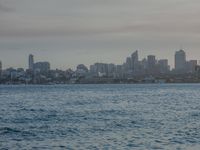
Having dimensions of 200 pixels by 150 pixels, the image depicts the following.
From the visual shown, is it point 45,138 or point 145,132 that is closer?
point 45,138

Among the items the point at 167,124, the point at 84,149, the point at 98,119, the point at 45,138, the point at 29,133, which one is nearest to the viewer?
the point at 84,149

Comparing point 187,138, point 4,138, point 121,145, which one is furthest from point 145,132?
point 4,138

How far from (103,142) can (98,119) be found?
808 inches

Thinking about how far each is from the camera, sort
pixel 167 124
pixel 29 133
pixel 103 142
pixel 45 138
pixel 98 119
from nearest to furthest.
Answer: pixel 103 142, pixel 45 138, pixel 29 133, pixel 167 124, pixel 98 119

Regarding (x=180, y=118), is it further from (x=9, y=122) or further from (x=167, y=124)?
(x=9, y=122)

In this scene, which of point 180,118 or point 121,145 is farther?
point 180,118

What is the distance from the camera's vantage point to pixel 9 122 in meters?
57.3

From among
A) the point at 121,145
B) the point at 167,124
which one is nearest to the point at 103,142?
the point at 121,145

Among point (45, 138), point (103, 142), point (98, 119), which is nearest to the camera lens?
point (103, 142)

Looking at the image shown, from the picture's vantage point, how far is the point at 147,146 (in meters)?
37.9

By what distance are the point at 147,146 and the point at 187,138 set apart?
17.4 ft

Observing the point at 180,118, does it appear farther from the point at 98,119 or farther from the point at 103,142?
the point at 103,142

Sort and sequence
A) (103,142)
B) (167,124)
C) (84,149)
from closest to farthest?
(84,149) < (103,142) < (167,124)

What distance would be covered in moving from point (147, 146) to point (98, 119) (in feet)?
75.0
